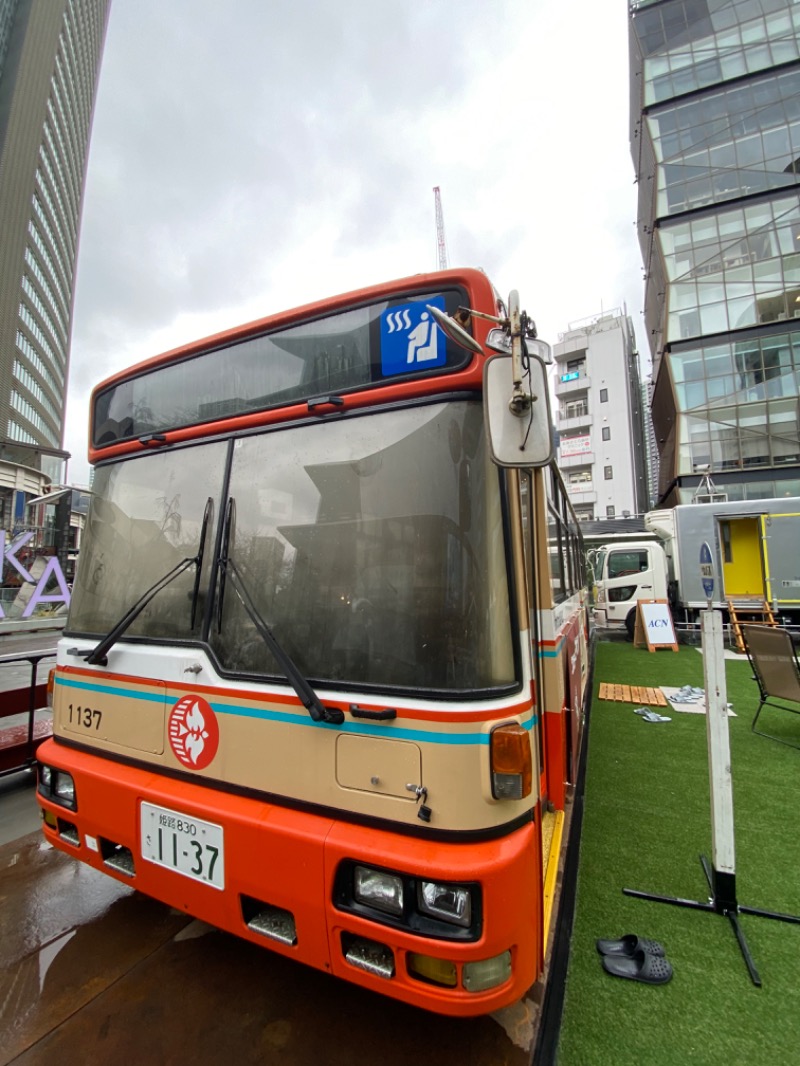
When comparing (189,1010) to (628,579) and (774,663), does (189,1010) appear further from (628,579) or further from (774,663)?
(628,579)

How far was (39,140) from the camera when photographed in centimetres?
5188

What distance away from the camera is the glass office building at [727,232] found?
22609 millimetres

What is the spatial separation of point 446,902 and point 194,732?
1112 millimetres

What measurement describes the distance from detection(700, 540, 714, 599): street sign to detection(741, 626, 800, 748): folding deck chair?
1998 mm

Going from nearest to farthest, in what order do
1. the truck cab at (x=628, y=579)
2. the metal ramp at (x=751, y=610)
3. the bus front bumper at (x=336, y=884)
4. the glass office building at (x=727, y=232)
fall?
1. the bus front bumper at (x=336, y=884)
2. the metal ramp at (x=751, y=610)
3. the truck cab at (x=628, y=579)
4. the glass office building at (x=727, y=232)

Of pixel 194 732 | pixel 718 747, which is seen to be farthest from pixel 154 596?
pixel 718 747

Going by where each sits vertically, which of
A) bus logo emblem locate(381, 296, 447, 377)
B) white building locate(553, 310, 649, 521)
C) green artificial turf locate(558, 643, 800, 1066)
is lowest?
green artificial turf locate(558, 643, 800, 1066)

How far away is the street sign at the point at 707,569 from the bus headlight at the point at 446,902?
2.36 metres

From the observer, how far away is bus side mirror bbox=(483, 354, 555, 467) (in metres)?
Answer: 1.58

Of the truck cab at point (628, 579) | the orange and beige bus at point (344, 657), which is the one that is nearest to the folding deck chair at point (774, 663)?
the orange and beige bus at point (344, 657)

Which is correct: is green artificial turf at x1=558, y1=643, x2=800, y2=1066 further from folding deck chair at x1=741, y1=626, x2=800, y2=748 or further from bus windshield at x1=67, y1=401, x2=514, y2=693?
bus windshield at x1=67, y1=401, x2=514, y2=693

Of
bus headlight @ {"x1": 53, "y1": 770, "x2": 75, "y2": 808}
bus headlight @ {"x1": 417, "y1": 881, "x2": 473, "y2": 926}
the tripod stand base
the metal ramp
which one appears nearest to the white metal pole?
the tripod stand base

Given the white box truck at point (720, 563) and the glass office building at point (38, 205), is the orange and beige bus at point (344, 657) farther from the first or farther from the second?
the glass office building at point (38, 205)

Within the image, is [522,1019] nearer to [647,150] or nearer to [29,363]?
[647,150]
